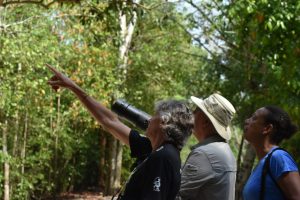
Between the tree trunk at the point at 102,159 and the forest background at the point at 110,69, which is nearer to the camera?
the forest background at the point at 110,69

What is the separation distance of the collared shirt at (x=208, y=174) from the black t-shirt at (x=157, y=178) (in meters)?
0.33

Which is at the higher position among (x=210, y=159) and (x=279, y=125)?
(x=279, y=125)

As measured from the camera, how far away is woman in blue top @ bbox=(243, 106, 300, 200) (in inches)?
130

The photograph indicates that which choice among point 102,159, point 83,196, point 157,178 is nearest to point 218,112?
point 157,178

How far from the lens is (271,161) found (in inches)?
134

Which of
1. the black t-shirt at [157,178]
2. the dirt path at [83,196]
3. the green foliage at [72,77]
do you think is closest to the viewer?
the black t-shirt at [157,178]

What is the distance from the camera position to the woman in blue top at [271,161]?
331 cm

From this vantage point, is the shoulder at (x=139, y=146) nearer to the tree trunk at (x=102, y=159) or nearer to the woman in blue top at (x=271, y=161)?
the woman in blue top at (x=271, y=161)

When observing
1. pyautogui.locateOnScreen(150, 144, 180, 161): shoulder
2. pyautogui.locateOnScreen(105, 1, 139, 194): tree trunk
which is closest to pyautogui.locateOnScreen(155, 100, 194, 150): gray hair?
Result: pyautogui.locateOnScreen(150, 144, 180, 161): shoulder

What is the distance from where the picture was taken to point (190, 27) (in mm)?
19594

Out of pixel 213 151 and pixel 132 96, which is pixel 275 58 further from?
pixel 132 96

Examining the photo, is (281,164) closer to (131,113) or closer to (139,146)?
(139,146)

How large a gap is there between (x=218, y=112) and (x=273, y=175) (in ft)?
1.95

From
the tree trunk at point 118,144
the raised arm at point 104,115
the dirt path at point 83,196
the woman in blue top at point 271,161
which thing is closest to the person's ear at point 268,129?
the woman in blue top at point 271,161
